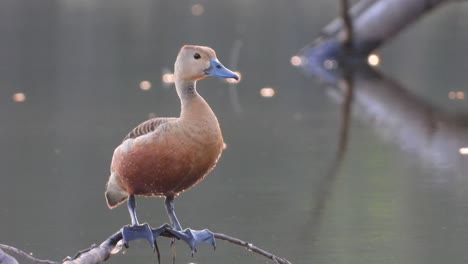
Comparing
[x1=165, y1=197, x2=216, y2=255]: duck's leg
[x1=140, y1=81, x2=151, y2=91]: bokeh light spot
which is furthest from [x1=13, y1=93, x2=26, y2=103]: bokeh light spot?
[x1=165, y1=197, x2=216, y2=255]: duck's leg

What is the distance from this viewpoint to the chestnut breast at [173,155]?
439cm

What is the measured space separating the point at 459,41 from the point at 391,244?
10.9m

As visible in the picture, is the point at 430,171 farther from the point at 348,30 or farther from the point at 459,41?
the point at 459,41

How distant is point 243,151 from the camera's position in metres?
9.05

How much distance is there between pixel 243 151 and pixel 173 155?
15.3 feet

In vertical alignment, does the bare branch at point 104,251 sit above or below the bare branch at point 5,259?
above

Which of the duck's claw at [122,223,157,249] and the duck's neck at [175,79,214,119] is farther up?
the duck's neck at [175,79,214,119]

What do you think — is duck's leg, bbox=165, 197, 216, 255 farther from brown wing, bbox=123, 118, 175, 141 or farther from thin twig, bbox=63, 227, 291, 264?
brown wing, bbox=123, 118, 175, 141

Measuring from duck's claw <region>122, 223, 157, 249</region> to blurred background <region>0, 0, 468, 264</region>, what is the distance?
1.26 metres

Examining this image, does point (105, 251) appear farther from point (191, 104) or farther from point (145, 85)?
point (145, 85)

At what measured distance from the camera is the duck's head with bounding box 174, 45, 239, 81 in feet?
14.8

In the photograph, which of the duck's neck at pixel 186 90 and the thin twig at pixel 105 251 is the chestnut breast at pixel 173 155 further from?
the thin twig at pixel 105 251

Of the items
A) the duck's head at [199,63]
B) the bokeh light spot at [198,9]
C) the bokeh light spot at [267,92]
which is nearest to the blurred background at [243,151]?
the bokeh light spot at [267,92]

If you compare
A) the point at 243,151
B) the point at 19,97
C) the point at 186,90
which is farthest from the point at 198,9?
the point at 186,90
